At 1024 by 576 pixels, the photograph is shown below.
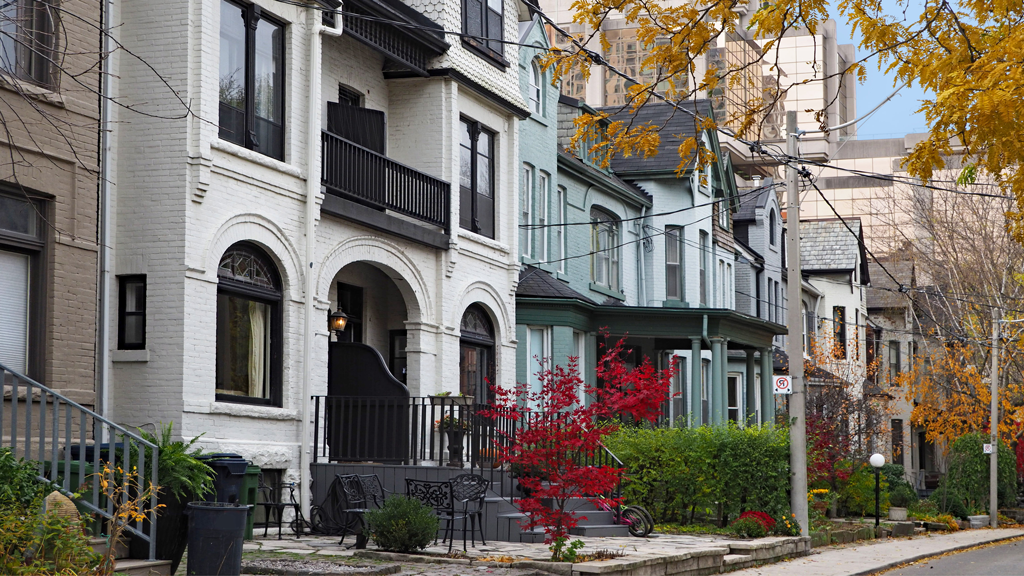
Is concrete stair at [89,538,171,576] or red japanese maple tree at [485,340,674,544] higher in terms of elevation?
red japanese maple tree at [485,340,674,544]

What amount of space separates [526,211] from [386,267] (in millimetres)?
6855

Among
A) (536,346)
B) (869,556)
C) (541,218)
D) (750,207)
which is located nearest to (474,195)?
(536,346)

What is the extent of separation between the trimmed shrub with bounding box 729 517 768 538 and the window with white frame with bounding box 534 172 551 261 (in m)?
8.84

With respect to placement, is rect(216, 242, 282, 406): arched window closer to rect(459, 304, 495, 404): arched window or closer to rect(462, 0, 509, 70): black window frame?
rect(459, 304, 495, 404): arched window

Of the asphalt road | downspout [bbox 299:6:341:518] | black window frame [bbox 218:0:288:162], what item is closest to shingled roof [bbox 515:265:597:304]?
downspout [bbox 299:6:341:518]

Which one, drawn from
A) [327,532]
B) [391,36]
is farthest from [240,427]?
[391,36]

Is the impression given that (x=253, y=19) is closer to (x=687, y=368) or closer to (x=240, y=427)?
(x=240, y=427)

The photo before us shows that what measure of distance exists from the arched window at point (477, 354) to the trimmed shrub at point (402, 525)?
7714 millimetres

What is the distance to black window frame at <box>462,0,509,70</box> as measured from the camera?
2145 cm

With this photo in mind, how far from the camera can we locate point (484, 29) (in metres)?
22.2

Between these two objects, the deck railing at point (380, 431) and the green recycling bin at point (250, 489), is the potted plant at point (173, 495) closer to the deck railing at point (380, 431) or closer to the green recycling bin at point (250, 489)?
the green recycling bin at point (250, 489)

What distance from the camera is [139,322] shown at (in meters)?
15.0

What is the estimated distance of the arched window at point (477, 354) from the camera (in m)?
21.5

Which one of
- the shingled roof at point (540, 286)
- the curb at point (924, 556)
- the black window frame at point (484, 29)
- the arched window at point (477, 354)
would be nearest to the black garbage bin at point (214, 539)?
the curb at point (924, 556)
